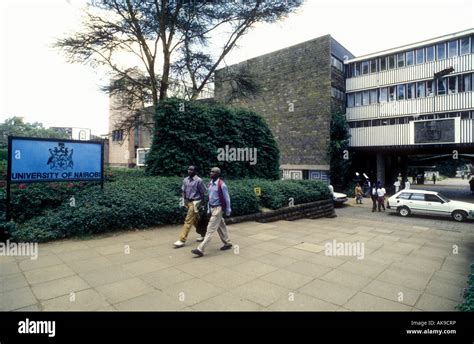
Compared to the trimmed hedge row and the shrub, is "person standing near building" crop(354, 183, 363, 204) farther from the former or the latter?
the trimmed hedge row

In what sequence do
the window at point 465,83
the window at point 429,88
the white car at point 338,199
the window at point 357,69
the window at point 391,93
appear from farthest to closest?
the window at point 357,69
the window at point 391,93
the window at point 429,88
the window at point 465,83
the white car at point 338,199

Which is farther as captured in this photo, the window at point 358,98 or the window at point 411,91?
the window at point 358,98

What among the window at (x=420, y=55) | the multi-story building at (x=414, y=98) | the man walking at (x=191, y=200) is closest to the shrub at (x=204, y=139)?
the man walking at (x=191, y=200)

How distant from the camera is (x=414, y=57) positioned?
24375 mm

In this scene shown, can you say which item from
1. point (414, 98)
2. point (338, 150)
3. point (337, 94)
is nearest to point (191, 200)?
point (338, 150)

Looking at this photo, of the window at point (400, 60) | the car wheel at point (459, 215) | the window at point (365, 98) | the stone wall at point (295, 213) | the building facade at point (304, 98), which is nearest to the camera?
the stone wall at point (295, 213)

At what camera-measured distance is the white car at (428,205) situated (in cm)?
1457

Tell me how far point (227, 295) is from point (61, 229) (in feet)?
15.3

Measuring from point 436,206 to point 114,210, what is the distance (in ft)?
54.5

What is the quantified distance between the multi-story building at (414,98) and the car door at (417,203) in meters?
9.32

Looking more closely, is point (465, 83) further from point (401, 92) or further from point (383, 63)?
point (383, 63)

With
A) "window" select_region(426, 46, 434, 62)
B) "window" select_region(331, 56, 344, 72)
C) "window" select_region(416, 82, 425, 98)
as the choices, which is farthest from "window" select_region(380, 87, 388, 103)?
"window" select_region(331, 56, 344, 72)

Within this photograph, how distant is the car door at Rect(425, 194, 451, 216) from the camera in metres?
15.0
